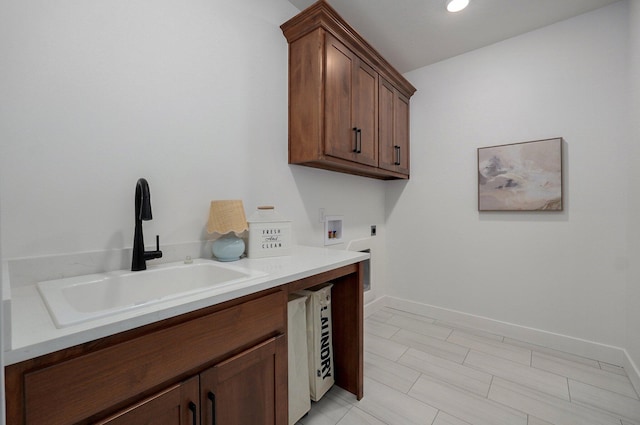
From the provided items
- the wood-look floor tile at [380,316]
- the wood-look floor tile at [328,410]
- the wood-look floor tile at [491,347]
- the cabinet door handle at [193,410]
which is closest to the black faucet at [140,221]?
the cabinet door handle at [193,410]

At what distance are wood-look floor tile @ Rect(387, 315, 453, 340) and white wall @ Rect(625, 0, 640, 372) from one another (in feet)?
3.68

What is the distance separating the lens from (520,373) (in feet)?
5.92

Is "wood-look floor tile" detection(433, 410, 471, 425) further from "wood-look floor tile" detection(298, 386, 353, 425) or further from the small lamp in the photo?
the small lamp

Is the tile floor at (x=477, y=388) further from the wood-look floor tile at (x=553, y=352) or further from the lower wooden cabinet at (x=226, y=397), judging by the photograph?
the lower wooden cabinet at (x=226, y=397)

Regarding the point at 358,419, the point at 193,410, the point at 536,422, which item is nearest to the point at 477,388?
the point at 536,422

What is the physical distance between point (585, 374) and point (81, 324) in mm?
2708

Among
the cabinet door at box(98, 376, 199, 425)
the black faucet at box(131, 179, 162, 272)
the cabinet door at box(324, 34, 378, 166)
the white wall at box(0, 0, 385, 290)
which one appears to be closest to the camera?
the cabinet door at box(98, 376, 199, 425)

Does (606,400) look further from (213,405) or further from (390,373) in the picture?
(213,405)

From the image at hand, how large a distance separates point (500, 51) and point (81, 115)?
2.95 metres

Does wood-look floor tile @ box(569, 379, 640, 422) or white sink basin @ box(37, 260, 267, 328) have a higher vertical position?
white sink basin @ box(37, 260, 267, 328)

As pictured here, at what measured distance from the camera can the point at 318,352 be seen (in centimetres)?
150

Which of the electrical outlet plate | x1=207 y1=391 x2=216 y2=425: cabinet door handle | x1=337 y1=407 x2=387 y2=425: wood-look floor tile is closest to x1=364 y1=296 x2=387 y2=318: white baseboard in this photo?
the electrical outlet plate

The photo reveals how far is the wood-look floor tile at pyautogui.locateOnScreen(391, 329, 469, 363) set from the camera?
6.63 ft

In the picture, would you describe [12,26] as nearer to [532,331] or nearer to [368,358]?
[368,358]
